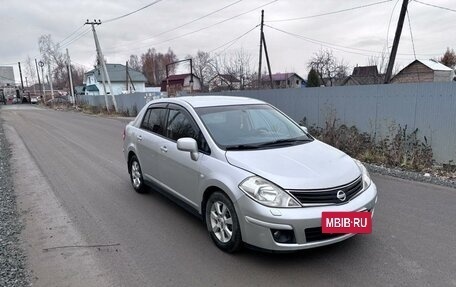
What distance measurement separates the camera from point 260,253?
3.70 metres

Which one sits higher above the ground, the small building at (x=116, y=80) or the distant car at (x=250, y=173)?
the small building at (x=116, y=80)

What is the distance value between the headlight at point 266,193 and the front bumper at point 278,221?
1.9 inches

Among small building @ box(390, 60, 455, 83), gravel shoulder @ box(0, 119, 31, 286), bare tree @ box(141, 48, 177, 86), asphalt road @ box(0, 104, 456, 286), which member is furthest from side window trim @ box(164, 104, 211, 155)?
bare tree @ box(141, 48, 177, 86)

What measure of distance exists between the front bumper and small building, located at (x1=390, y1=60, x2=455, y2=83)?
3439 cm

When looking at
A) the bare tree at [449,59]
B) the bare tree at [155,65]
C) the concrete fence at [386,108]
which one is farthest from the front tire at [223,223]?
the bare tree at [155,65]

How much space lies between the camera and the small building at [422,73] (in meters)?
34.1

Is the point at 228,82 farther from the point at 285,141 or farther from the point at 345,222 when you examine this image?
the point at 345,222

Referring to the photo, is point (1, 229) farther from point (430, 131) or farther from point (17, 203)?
point (430, 131)

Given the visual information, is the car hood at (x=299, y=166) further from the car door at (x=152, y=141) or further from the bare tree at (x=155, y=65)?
the bare tree at (x=155, y=65)

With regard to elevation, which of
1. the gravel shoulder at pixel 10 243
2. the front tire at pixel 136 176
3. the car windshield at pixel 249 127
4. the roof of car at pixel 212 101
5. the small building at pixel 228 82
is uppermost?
the small building at pixel 228 82

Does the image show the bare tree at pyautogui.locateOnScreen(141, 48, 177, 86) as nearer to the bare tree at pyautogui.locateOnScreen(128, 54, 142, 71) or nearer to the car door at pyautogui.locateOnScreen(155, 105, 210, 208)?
the bare tree at pyautogui.locateOnScreen(128, 54, 142, 71)

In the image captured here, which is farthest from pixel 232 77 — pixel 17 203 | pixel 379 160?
pixel 17 203

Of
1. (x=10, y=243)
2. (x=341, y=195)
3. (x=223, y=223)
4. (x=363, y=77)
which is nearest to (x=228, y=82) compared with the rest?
(x=363, y=77)

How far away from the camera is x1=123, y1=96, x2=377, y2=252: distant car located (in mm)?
3205
